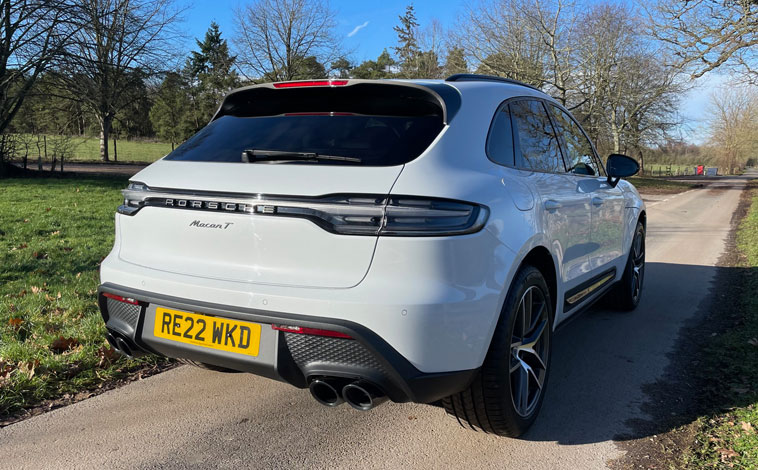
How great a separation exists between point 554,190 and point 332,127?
1343mm

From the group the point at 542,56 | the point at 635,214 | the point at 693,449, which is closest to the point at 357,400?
the point at 693,449

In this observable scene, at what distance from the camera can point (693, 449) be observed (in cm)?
262

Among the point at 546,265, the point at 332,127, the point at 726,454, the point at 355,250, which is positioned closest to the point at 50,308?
the point at 332,127

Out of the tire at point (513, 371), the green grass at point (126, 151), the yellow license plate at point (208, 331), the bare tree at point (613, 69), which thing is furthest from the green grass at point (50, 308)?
the bare tree at point (613, 69)

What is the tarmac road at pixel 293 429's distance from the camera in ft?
8.31

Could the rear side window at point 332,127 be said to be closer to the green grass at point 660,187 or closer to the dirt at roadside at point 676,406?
the dirt at roadside at point 676,406

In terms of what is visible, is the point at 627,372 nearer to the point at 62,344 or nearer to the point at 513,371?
the point at 513,371

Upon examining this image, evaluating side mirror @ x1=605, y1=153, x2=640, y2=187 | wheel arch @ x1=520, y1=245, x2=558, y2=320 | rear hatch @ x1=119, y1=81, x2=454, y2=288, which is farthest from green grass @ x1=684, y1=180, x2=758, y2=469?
rear hatch @ x1=119, y1=81, x2=454, y2=288

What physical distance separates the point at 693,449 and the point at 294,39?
32700 millimetres

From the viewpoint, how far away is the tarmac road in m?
2.53

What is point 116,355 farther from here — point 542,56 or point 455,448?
point 542,56

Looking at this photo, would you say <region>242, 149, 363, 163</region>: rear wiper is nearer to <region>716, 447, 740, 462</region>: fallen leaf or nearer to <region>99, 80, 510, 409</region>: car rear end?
<region>99, 80, 510, 409</region>: car rear end

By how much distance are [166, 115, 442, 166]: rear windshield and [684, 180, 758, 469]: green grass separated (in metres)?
1.91

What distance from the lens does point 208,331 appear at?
2.34 metres
